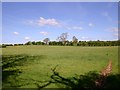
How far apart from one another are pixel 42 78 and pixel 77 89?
12.3 ft

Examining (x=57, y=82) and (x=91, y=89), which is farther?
(x=57, y=82)

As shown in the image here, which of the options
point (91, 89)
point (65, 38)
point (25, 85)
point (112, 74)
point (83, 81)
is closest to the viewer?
point (91, 89)

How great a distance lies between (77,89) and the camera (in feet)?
45.4

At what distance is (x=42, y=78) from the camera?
659 inches

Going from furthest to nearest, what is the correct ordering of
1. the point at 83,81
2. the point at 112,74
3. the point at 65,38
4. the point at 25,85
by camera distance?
the point at 65,38, the point at 112,74, the point at 83,81, the point at 25,85

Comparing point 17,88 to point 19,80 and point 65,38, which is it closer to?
point 19,80

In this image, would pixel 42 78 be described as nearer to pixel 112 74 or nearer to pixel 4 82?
pixel 4 82

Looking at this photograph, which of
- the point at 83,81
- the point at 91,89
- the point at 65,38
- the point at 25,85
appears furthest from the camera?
the point at 65,38

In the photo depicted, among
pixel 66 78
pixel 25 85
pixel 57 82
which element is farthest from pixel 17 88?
pixel 66 78

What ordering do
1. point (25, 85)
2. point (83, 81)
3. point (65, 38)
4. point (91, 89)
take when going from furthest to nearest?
point (65, 38) → point (83, 81) → point (25, 85) → point (91, 89)

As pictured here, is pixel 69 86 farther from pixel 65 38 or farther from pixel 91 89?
pixel 65 38

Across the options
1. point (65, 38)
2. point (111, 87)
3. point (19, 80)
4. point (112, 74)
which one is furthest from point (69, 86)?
point (65, 38)

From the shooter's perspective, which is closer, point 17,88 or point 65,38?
point 17,88

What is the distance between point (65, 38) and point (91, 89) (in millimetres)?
123365
